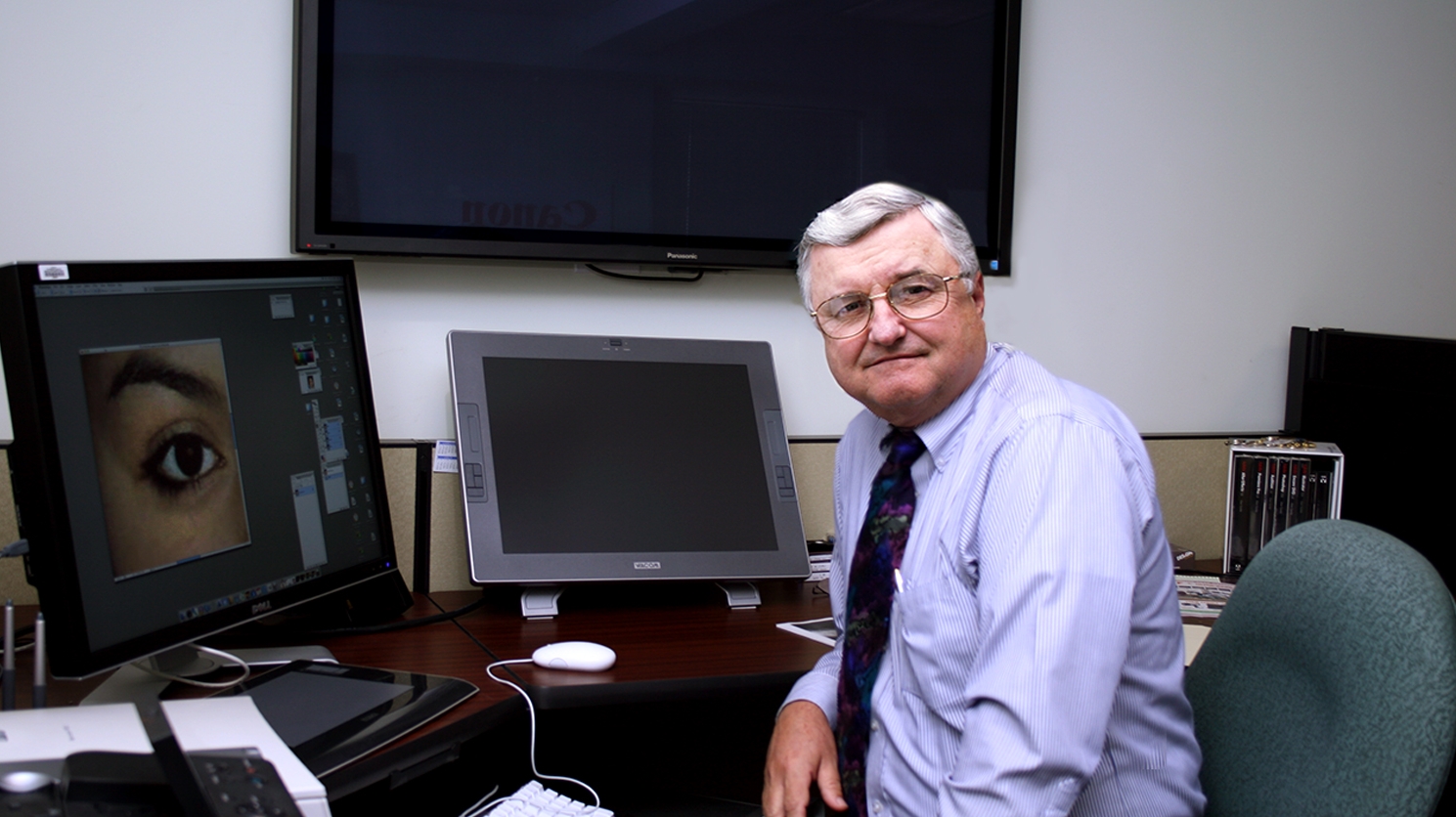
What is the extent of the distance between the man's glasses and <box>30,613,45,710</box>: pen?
82 centimetres

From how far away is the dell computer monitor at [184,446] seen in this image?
3.30 ft

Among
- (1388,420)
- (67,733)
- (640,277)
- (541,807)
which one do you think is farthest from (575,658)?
(1388,420)

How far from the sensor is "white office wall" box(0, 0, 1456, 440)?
1.54 meters

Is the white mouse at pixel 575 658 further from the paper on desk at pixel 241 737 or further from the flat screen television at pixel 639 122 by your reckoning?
the flat screen television at pixel 639 122

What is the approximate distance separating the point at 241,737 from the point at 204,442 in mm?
381

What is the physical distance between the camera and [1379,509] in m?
2.03

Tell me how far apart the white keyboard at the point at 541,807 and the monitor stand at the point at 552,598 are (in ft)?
1.51

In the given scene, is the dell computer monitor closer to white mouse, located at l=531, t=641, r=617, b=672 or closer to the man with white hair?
white mouse, located at l=531, t=641, r=617, b=672

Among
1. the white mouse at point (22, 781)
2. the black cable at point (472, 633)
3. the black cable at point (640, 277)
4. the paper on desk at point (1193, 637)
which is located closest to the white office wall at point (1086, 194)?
the black cable at point (640, 277)

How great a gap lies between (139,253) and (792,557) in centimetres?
101

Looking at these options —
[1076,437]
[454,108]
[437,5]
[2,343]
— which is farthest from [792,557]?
[2,343]

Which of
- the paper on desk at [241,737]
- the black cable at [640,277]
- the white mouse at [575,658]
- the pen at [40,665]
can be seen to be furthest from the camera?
the black cable at [640,277]

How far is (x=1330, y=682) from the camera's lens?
3.27 feet

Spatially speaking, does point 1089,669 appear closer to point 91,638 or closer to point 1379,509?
point 91,638
